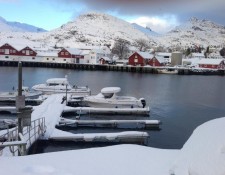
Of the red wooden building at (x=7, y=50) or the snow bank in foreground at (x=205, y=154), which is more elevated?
the red wooden building at (x=7, y=50)

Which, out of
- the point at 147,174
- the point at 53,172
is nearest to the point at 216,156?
the point at 147,174

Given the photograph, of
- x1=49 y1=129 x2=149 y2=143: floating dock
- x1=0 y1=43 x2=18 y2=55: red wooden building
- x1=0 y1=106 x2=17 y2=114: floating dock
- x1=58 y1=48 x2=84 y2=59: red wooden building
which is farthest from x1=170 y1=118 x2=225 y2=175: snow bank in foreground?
x1=0 y1=43 x2=18 y2=55: red wooden building

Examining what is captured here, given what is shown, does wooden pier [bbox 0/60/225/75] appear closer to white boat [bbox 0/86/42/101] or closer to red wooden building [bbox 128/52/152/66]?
red wooden building [bbox 128/52/152/66]

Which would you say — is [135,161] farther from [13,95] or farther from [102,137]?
[13,95]

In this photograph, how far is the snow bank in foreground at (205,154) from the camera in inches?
198

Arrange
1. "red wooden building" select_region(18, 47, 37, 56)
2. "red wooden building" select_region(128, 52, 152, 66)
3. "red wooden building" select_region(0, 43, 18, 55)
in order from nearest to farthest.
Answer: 1. "red wooden building" select_region(128, 52, 152, 66)
2. "red wooden building" select_region(0, 43, 18, 55)
3. "red wooden building" select_region(18, 47, 37, 56)

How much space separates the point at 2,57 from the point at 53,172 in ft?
288

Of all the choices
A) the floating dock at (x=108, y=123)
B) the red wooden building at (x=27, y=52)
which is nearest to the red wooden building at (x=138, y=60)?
the red wooden building at (x=27, y=52)

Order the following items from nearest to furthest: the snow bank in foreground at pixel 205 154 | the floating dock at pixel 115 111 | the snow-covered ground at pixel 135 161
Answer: the snow bank in foreground at pixel 205 154 → the snow-covered ground at pixel 135 161 → the floating dock at pixel 115 111

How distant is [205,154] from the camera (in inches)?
216

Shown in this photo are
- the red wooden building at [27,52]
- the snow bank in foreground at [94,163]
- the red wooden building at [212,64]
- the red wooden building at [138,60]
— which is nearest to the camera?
the snow bank in foreground at [94,163]

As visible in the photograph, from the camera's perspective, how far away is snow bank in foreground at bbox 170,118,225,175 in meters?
5.03

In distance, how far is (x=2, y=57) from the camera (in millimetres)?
88500

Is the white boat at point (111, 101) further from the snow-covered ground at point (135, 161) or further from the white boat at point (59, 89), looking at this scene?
the snow-covered ground at point (135, 161)
